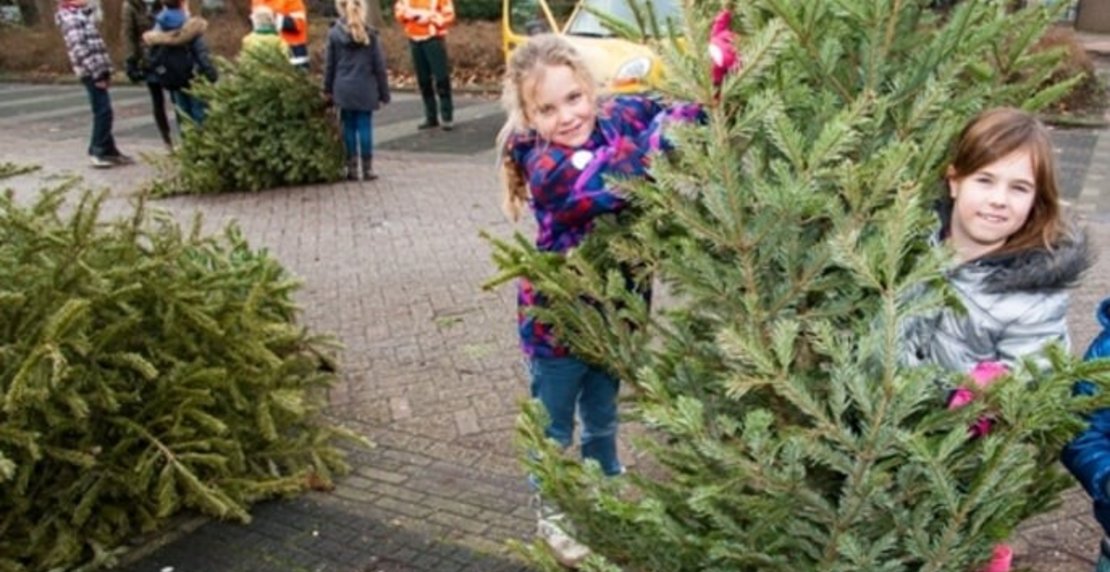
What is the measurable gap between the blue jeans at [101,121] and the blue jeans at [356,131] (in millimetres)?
2638

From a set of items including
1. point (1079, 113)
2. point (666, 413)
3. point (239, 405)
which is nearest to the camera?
point (666, 413)

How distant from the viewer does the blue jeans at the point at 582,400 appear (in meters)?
3.19

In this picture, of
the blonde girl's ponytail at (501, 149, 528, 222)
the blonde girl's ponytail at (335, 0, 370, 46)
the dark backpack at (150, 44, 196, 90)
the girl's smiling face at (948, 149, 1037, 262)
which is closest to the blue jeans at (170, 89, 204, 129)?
the dark backpack at (150, 44, 196, 90)

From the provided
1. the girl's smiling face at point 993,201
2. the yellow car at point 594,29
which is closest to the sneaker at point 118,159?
the yellow car at point 594,29

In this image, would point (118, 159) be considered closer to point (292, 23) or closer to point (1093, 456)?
point (292, 23)

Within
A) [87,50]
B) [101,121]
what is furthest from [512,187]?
[101,121]

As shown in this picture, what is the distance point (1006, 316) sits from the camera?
216cm

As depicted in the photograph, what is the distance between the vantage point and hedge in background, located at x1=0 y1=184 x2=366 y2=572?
3.43 meters

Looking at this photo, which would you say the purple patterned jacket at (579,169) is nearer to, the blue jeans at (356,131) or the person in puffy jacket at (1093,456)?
the person in puffy jacket at (1093,456)

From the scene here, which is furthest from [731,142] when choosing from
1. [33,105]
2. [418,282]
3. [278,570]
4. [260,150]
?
[33,105]

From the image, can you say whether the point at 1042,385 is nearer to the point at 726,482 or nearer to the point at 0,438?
the point at 726,482

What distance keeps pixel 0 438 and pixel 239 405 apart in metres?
0.84

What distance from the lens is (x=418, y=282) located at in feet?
21.8

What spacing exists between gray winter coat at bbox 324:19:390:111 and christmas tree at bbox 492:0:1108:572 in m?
7.14
